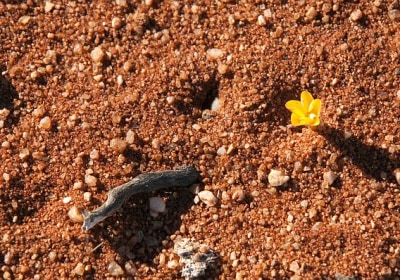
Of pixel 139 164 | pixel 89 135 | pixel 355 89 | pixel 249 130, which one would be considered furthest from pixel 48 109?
pixel 355 89

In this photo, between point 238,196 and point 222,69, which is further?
point 222,69

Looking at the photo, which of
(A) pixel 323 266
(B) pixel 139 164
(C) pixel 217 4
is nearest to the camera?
(A) pixel 323 266

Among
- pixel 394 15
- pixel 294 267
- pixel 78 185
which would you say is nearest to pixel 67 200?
pixel 78 185

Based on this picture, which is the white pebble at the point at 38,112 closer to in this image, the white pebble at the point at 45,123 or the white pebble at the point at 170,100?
the white pebble at the point at 45,123

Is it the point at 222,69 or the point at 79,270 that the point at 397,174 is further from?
the point at 79,270

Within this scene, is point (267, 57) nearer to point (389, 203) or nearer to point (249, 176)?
point (249, 176)
